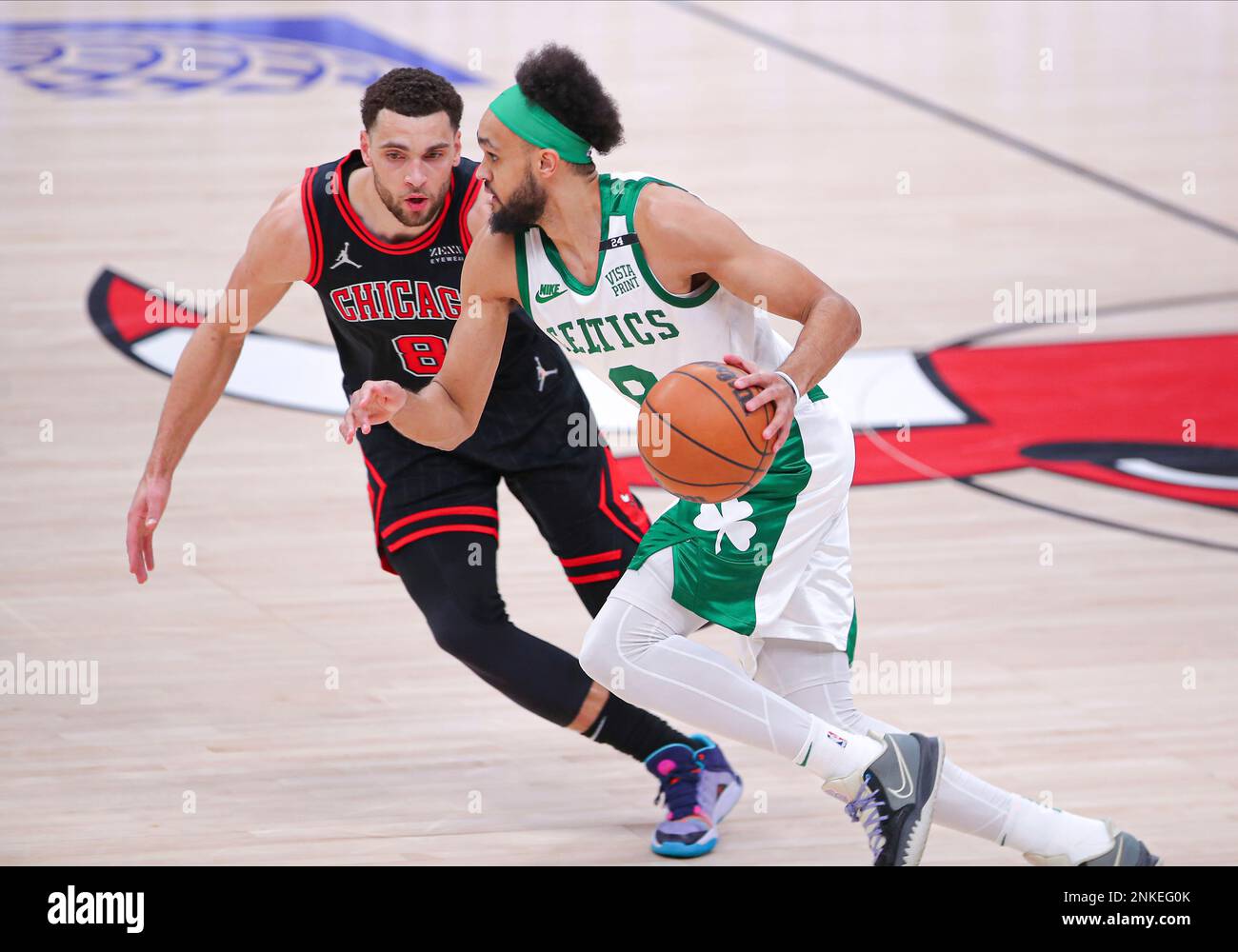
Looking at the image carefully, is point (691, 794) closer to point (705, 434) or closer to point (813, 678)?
point (813, 678)

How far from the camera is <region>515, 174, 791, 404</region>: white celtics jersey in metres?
3.39

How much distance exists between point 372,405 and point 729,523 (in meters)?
0.76

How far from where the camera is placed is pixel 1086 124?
11039mm

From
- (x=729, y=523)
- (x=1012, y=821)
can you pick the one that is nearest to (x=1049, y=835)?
(x=1012, y=821)

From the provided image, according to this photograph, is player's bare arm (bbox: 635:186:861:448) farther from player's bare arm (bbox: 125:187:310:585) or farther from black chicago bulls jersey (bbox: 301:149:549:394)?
player's bare arm (bbox: 125:187:310:585)

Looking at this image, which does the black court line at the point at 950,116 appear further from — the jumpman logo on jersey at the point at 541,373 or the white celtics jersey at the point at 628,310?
the white celtics jersey at the point at 628,310

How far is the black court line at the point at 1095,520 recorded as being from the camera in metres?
5.91

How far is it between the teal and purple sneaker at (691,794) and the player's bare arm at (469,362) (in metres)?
0.95

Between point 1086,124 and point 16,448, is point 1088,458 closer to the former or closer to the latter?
point 16,448

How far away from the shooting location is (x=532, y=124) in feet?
11.0

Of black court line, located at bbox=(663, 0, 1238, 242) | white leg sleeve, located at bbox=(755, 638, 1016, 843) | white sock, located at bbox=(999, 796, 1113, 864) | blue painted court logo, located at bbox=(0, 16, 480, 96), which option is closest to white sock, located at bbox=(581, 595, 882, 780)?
white leg sleeve, located at bbox=(755, 638, 1016, 843)

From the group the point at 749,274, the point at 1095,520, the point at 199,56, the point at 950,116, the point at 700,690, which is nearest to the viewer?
the point at 749,274

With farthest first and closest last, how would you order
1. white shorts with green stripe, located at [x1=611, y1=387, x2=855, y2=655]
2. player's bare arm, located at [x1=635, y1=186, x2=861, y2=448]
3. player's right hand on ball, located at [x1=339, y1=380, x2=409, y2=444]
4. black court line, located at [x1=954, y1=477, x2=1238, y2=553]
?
black court line, located at [x1=954, y1=477, x2=1238, y2=553]
white shorts with green stripe, located at [x1=611, y1=387, x2=855, y2=655]
player's right hand on ball, located at [x1=339, y1=380, x2=409, y2=444]
player's bare arm, located at [x1=635, y1=186, x2=861, y2=448]

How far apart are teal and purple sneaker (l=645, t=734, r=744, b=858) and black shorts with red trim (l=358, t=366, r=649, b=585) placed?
46 centimetres
